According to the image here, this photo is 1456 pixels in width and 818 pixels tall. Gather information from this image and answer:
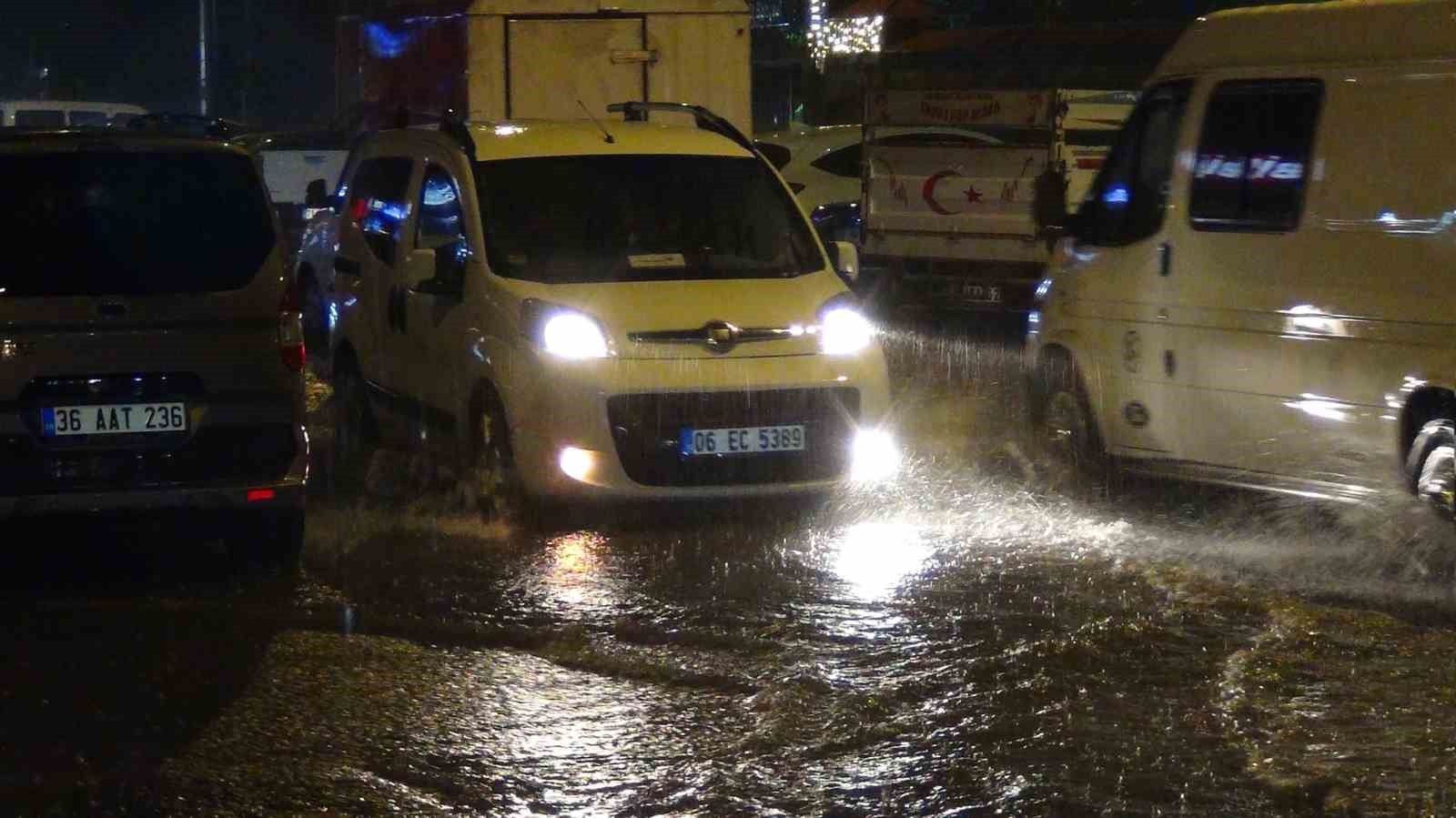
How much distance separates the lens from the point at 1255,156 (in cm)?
823

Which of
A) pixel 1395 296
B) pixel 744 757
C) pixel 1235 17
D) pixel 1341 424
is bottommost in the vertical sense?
pixel 744 757

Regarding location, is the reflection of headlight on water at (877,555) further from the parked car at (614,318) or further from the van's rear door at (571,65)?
the van's rear door at (571,65)

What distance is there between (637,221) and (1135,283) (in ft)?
7.66

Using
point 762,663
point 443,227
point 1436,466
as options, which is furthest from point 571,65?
point 762,663

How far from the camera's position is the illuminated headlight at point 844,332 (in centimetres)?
876

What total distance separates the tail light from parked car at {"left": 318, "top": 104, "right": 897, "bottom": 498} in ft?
3.97

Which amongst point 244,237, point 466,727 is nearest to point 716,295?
point 244,237

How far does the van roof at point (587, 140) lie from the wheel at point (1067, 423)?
1.92 meters

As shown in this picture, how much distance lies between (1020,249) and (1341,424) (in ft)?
32.1

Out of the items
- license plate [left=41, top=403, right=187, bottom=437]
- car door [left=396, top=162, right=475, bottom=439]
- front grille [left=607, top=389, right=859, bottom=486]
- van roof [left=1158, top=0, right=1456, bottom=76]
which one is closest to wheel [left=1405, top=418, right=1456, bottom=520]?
van roof [left=1158, top=0, right=1456, bottom=76]

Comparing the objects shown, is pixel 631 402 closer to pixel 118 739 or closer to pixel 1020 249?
pixel 118 739

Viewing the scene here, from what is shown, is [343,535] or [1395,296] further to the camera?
[343,535]

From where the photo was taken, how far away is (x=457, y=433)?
9.20 metres

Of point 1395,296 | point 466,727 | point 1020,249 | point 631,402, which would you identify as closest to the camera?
point 466,727
